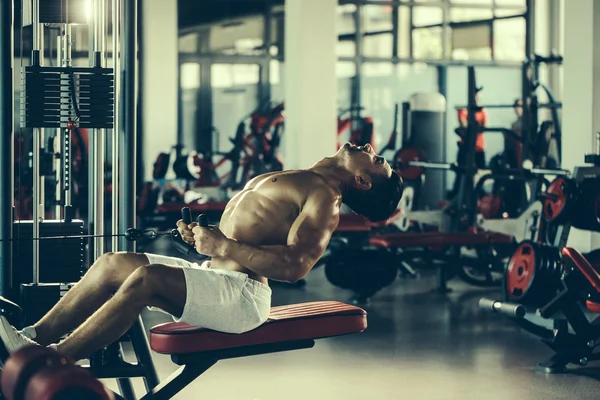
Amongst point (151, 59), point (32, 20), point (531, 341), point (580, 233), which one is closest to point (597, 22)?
point (580, 233)

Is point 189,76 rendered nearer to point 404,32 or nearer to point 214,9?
point 214,9

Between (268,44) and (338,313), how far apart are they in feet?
30.8

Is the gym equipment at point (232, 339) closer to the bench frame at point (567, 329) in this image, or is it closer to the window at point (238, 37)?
the bench frame at point (567, 329)

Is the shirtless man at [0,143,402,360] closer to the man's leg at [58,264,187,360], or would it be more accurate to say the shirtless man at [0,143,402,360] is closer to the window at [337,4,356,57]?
the man's leg at [58,264,187,360]

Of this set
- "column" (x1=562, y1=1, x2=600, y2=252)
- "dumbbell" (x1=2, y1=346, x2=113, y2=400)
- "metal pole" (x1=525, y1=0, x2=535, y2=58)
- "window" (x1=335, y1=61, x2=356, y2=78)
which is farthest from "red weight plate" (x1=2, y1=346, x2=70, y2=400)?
"metal pole" (x1=525, y1=0, x2=535, y2=58)

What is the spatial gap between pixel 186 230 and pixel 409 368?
5.50 ft

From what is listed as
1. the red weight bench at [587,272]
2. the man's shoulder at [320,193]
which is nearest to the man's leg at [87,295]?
the man's shoulder at [320,193]

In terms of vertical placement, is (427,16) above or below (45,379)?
above

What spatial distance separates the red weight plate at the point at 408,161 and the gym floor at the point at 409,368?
189cm

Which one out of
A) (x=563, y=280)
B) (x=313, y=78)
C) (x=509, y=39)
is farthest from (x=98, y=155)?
(x=509, y=39)

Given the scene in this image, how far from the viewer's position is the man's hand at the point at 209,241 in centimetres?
282

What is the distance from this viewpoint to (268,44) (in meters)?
12.1

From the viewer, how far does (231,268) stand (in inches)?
120

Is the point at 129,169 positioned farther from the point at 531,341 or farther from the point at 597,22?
the point at 597,22
